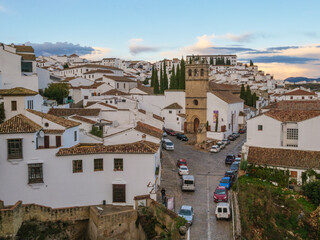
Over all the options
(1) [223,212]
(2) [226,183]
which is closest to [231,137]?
(2) [226,183]

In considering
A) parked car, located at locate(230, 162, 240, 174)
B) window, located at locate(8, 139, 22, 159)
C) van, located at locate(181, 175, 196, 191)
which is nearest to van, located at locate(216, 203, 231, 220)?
van, located at locate(181, 175, 196, 191)

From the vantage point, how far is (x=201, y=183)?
28.0 meters

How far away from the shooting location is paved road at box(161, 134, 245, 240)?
19383 mm

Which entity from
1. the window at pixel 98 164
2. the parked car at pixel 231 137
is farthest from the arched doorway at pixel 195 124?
the window at pixel 98 164

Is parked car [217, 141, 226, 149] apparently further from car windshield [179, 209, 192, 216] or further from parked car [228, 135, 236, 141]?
car windshield [179, 209, 192, 216]

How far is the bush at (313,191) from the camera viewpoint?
24.6m

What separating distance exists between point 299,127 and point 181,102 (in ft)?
85.4

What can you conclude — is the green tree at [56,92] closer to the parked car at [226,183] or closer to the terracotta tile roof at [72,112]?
the terracotta tile roof at [72,112]

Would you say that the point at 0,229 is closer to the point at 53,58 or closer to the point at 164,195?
the point at 164,195

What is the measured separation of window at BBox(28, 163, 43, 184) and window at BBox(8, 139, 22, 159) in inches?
41.0

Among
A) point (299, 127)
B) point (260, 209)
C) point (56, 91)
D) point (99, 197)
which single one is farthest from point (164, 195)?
point (56, 91)

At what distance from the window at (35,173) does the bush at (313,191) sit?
65.6 feet

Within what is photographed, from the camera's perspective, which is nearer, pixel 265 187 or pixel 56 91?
pixel 265 187

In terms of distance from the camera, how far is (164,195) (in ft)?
77.3
